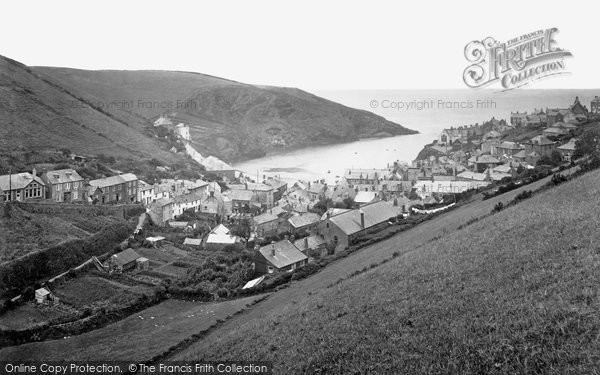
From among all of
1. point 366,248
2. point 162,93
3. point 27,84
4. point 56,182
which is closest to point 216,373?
point 366,248

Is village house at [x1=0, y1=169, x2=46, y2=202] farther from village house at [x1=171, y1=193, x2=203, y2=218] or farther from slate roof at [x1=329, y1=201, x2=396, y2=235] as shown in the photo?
slate roof at [x1=329, y1=201, x2=396, y2=235]

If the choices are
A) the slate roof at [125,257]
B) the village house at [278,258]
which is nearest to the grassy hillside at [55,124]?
the slate roof at [125,257]

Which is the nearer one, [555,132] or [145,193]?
[145,193]

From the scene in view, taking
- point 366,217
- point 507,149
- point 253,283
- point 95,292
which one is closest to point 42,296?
point 95,292

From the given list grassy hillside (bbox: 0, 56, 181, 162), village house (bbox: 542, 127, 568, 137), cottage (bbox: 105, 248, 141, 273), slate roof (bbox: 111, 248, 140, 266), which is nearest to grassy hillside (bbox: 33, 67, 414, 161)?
grassy hillside (bbox: 0, 56, 181, 162)

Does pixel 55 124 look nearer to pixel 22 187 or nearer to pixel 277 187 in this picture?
pixel 22 187

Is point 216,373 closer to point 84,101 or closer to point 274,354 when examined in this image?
point 274,354

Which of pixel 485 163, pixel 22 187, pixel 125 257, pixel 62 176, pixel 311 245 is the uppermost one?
pixel 485 163
